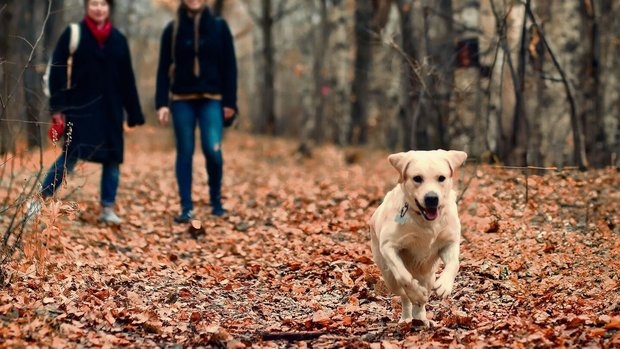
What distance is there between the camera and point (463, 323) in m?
5.08

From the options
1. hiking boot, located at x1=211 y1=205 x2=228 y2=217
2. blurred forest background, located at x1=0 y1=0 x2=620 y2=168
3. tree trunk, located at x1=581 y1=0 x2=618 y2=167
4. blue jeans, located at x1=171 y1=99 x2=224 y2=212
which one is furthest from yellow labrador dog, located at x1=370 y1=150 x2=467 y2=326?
tree trunk, located at x1=581 y1=0 x2=618 y2=167

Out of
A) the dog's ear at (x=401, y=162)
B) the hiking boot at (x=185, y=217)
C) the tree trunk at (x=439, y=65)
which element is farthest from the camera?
the tree trunk at (x=439, y=65)

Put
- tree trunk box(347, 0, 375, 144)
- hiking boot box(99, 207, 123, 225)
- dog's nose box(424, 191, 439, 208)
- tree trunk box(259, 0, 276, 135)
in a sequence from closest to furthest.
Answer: dog's nose box(424, 191, 439, 208) → hiking boot box(99, 207, 123, 225) → tree trunk box(347, 0, 375, 144) → tree trunk box(259, 0, 276, 135)

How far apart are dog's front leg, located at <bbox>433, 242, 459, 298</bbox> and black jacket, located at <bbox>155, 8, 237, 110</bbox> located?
436 cm

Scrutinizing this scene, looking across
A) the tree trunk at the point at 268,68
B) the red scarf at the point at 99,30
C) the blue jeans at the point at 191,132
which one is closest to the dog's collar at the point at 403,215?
the blue jeans at the point at 191,132

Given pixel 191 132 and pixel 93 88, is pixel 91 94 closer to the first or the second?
pixel 93 88

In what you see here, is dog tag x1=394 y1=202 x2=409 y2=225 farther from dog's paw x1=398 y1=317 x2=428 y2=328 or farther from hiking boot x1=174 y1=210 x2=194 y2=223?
hiking boot x1=174 y1=210 x2=194 y2=223

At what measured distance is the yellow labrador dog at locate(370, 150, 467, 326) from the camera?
471 centimetres

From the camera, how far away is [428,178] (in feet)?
15.4

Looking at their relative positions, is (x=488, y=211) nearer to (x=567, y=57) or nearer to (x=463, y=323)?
(x=463, y=323)

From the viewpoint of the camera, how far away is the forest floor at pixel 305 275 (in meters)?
4.81

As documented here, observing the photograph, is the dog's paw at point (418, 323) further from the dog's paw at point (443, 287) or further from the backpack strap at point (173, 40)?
the backpack strap at point (173, 40)

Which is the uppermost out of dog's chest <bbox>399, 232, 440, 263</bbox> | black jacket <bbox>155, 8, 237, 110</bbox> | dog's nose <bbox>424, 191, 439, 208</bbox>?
black jacket <bbox>155, 8, 237, 110</bbox>

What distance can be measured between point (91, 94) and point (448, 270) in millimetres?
4855
